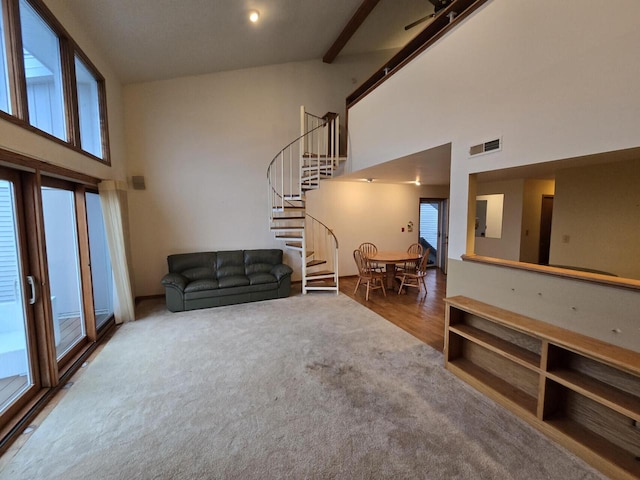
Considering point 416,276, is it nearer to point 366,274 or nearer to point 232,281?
point 366,274

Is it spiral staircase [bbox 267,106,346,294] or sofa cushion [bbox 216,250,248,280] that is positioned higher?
spiral staircase [bbox 267,106,346,294]

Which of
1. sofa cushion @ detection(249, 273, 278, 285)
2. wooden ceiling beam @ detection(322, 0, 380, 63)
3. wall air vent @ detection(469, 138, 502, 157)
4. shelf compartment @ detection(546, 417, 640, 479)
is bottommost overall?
shelf compartment @ detection(546, 417, 640, 479)

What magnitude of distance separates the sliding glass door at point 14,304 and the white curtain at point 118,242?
152cm

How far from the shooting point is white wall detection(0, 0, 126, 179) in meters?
2.24

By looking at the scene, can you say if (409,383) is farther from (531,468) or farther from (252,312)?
(252,312)

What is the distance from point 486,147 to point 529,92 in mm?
513

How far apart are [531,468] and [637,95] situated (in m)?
2.40

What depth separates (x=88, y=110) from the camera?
3.92 meters

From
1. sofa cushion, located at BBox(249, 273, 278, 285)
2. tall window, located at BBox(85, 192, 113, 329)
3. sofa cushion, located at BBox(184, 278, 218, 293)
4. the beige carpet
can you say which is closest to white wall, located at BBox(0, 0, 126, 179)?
tall window, located at BBox(85, 192, 113, 329)

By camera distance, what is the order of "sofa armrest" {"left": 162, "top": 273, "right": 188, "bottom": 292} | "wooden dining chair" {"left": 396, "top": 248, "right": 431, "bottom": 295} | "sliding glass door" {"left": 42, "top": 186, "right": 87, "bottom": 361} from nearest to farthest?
"sliding glass door" {"left": 42, "top": 186, "right": 87, "bottom": 361}, "sofa armrest" {"left": 162, "top": 273, "right": 188, "bottom": 292}, "wooden dining chair" {"left": 396, "top": 248, "right": 431, "bottom": 295}

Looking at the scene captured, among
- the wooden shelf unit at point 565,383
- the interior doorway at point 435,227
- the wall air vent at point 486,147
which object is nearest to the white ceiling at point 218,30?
the wall air vent at point 486,147

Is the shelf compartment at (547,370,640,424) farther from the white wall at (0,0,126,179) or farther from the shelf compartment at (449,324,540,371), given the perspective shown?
the white wall at (0,0,126,179)

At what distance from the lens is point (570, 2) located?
6.48 feet

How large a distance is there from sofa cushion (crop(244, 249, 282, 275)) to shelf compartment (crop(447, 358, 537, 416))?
3.82 meters
